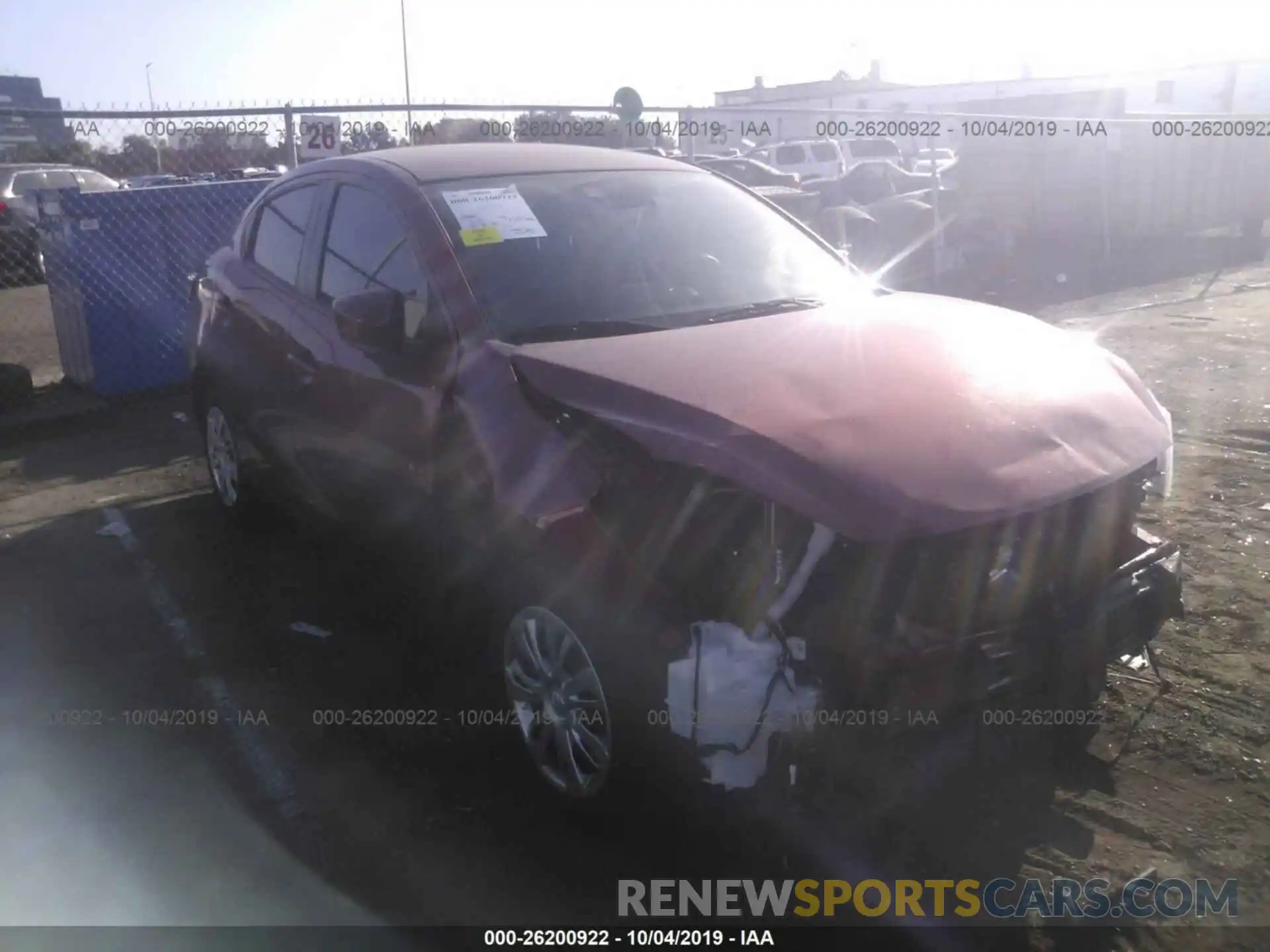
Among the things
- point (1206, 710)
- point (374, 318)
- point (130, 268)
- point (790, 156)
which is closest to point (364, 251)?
point (374, 318)

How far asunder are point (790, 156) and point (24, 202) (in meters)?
17.4

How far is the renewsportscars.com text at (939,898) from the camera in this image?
298 cm

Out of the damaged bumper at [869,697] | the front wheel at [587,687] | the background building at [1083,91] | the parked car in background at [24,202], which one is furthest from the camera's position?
the background building at [1083,91]

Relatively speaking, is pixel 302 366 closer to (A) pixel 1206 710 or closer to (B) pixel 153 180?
(A) pixel 1206 710

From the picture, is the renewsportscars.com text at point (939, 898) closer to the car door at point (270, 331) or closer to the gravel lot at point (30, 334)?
the car door at point (270, 331)

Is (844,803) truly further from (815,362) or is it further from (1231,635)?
(1231,635)

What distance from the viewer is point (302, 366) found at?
466 centimetres

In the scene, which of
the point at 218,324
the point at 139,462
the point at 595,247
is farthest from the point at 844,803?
the point at 139,462

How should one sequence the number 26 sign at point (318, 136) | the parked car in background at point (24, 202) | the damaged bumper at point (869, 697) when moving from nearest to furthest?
the damaged bumper at point (869, 697), the number 26 sign at point (318, 136), the parked car in background at point (24, 202)

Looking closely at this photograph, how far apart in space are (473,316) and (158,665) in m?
2.06

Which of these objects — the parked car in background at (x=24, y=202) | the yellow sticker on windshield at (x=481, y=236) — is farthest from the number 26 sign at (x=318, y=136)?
the parked car in background at (x=24, y=202)

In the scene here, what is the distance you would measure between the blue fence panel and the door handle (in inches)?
177

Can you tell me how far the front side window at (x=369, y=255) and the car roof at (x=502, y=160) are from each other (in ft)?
0.61

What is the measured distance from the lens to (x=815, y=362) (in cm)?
346
